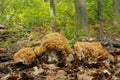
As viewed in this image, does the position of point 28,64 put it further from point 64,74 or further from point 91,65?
point 91,65

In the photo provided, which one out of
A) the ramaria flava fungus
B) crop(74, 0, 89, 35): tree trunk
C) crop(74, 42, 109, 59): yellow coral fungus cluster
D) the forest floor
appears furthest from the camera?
crop(74, 0, 89, 35): tree trunk

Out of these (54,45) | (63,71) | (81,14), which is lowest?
(63,71)

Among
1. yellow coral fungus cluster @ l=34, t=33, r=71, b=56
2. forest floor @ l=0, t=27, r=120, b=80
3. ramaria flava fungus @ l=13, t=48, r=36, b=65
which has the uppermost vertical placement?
yellow coral fungus cluster @ l=34, t=33, r=71, b=56

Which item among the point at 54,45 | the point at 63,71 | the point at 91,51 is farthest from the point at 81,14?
the point at 63,71

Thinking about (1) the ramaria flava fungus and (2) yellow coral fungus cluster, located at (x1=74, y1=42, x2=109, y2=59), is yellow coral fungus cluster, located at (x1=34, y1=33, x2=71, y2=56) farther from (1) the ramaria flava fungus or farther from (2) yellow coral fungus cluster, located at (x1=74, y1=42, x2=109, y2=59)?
(2) yellow coral fungus cluster, located at (x1=74, y1=42, x2=109, y2=59)

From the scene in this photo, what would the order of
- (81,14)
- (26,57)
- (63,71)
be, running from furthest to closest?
1. (81,14)
2. (26,57)
3. (63,71)

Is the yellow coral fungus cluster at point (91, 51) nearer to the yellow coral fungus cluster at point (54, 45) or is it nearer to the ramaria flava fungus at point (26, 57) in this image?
the yellow coral fungus cluster at point (54, 45)

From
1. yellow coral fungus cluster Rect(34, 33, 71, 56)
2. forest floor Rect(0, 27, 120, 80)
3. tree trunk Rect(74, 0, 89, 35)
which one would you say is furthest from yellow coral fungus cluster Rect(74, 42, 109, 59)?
tree trunk Rect(74, 0, 89, 35)

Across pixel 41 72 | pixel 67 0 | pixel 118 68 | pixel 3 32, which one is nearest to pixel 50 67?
pixel 41 72

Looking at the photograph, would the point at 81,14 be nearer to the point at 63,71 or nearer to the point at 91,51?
the point at 91,51

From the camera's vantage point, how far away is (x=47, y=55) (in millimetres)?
3744

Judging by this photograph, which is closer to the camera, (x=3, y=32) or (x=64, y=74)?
(x=64, y=74)

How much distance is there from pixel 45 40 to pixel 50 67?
1.27 ft

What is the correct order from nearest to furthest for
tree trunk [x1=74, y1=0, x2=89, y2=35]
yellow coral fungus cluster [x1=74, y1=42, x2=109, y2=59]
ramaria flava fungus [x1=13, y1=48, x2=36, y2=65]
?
yellow coral fungus cluster [x1=74, y1=42, x2=109, y2=59] → ramaria flava fungus [x1=13, y1=48, x2=36, y2=65] → tree trunk [x1=74, y1=0, x2=89, y2=35]
